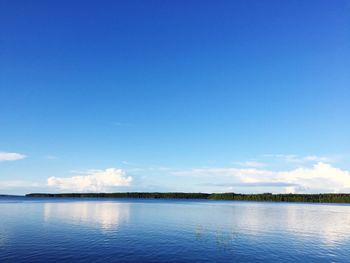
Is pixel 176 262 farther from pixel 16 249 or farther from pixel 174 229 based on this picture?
pixel 174 229

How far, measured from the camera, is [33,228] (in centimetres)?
5897

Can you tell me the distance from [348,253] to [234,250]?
16.7 metres

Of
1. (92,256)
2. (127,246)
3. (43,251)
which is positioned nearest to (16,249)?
(43,251)

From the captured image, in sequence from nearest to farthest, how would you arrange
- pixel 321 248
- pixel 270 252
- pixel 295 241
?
pixel 270 252
pixel 321 248
pixel 295 241

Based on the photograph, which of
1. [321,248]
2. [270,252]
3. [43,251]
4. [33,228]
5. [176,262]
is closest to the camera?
[176,262]

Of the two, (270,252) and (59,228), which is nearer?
(270,252)

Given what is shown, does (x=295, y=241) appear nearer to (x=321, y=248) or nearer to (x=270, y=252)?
(x=321, y=248)

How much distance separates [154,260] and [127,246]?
357 inches

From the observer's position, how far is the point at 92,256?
3603cm

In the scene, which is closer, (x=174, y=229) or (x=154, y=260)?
(x=154, y=260)

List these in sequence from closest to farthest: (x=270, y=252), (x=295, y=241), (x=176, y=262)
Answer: (x=176, y=262) < (x=270, y=252) < (x=295, y=241)

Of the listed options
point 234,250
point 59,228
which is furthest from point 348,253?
point 59,228

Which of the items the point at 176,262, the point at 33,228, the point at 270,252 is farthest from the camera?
the point at 33,228

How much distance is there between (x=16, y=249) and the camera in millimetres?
38938
